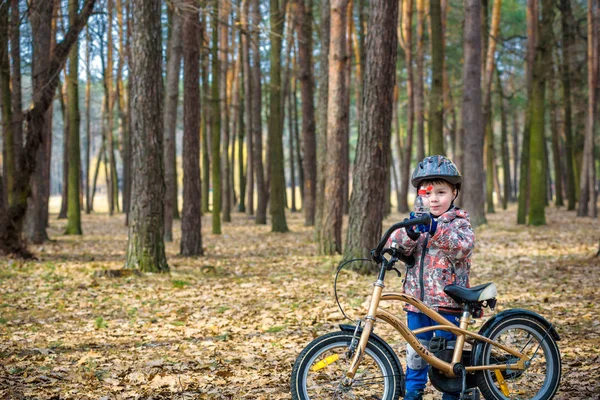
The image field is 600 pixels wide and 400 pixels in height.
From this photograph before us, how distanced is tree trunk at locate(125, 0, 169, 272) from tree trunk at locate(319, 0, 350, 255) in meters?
3.74

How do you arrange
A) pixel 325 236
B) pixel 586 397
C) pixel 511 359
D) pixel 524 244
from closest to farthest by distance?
1. pixel 511 359
2. pixel 586 397
3. pixel 325 236
4. pixel 524 244

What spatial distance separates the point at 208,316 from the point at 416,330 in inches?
183

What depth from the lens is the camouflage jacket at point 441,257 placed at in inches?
150

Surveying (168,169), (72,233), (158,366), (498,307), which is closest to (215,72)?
(168,169)

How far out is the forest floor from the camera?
5215 mm

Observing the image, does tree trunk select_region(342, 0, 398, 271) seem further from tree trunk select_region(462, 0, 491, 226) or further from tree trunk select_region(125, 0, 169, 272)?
tree trunk select_region(462, 0, 491, 226)

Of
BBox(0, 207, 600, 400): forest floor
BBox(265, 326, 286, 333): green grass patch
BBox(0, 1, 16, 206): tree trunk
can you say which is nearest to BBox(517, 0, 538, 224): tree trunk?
BBox(0, 207, 600, 400): forest floor

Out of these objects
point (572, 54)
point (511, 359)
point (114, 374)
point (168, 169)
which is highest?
point (572, 54)

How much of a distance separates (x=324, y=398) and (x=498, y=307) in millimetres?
5025

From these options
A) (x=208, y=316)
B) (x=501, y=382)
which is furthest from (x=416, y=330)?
(x=208, y=316)

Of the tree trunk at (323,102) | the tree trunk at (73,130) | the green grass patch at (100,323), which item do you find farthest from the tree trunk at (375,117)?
the tree trunk at (73,130)

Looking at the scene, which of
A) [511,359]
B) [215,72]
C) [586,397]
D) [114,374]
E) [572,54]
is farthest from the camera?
[572,54]

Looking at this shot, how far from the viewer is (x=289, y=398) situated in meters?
4.73

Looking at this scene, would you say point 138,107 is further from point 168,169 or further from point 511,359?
point 511,359
